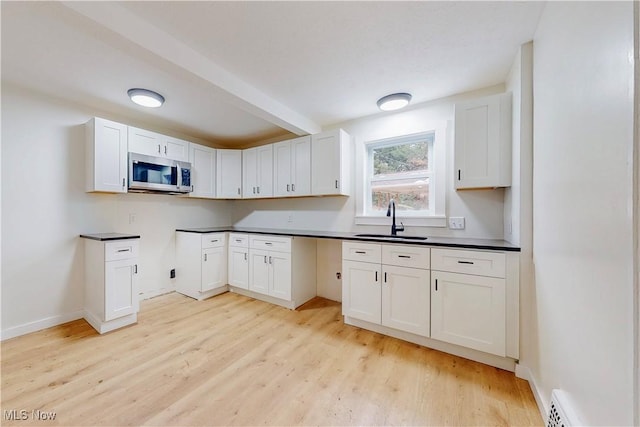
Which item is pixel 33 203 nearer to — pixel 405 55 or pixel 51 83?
pixel 51 83

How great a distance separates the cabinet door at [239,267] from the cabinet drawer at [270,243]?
7.7 inches

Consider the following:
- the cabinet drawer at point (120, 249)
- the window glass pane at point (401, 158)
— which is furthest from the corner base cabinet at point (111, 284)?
the window glass pane at point (401, 158)

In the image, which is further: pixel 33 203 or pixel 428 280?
pixel 33 203

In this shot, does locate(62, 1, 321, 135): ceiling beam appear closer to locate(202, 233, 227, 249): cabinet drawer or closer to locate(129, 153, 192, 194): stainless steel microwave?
locate(129, 153, 192, 194): stainless steel microwave

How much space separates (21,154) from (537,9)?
14.3 feet

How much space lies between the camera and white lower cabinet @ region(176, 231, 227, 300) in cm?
327

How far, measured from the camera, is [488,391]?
160cm

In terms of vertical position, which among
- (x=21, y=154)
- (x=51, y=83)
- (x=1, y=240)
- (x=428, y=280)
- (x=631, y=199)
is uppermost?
(x=51, y=83)

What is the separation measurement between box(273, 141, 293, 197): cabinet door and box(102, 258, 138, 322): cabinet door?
1.87 m

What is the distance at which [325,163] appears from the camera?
3080 millimetres

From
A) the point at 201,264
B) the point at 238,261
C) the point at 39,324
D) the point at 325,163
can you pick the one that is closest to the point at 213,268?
the point at 201,264

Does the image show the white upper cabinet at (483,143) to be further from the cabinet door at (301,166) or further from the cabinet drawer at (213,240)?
the cabinet drawer at (213,240)

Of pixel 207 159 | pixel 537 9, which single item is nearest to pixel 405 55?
pixel 537 9

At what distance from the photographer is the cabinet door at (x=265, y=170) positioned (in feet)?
11.8
